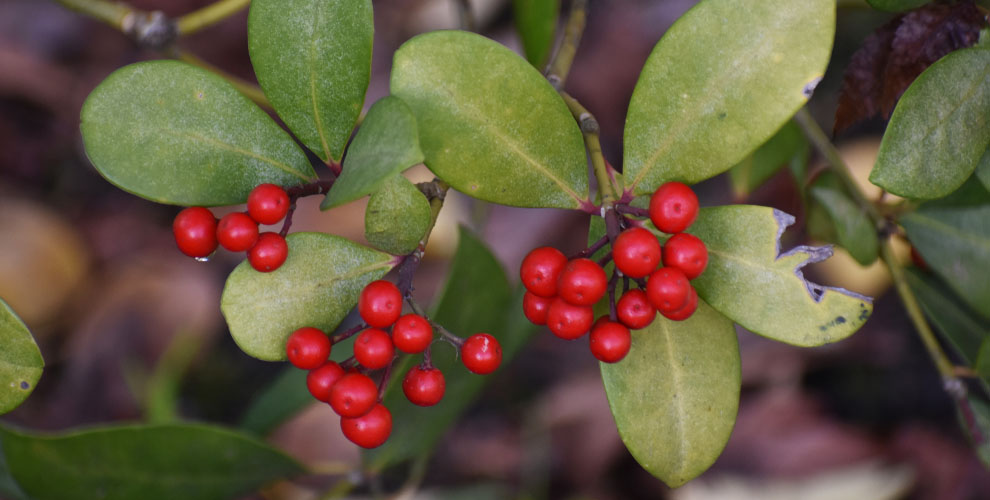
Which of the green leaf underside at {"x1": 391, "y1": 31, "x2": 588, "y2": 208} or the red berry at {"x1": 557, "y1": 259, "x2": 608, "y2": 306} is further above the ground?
the green leaf underside at {"x1": 391, "y1": 31, "x2": 588, "y2": 208}

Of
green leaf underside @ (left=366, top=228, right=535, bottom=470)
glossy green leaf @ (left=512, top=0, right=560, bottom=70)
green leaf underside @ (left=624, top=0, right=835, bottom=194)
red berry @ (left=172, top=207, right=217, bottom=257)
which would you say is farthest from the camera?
glossy green leaf @ (left=512, top=0, right=560, bottom=70)

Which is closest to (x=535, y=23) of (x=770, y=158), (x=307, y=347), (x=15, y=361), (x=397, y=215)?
(x=770, y=158)

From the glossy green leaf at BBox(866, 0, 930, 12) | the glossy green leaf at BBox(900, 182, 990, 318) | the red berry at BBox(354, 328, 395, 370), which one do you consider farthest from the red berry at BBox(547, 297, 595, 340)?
the glossy green leaf at BBox(900, 182, 990, 318)

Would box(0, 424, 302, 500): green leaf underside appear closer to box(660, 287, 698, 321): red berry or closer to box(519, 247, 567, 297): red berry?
box(519, 247, 567, 297): red berry

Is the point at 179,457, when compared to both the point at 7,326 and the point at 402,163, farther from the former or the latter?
the point at 402,163

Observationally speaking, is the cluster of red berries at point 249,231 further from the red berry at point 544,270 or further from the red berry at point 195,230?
the red berry at point 544,270

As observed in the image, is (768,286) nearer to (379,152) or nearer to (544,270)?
(544,270)

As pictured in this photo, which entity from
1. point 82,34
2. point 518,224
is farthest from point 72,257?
point 518,224
